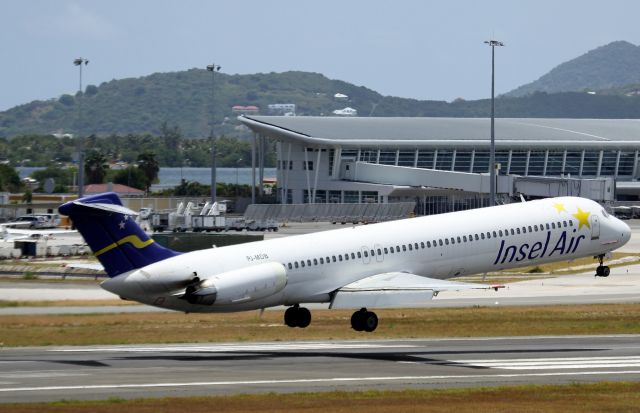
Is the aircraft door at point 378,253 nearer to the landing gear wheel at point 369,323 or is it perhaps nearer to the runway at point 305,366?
the landing gear wheel at point 369,323

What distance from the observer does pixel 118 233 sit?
41125 mm

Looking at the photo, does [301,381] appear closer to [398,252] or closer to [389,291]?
[389,291]

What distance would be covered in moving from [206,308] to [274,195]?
124m

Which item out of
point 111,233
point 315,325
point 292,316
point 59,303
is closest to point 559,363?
point 292,316

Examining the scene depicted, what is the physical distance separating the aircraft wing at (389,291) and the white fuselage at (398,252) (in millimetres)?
496

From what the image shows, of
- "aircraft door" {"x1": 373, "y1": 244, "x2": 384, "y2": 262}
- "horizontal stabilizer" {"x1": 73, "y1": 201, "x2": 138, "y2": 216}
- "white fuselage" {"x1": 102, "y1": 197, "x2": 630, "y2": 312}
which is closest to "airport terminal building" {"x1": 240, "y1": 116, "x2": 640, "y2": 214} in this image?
"white fuselage" {"x1": 102, "y1": 197, "x2": 630, "y2": 312}

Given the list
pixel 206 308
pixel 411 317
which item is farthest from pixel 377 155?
pixel 206 308

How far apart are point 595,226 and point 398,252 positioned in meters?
9.57

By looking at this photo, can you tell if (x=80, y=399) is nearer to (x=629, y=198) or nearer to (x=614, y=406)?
(x=614, y=406)

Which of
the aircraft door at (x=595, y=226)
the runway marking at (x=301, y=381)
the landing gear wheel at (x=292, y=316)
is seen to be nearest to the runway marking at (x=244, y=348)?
the landing gear wheel at (x=292, y=316)

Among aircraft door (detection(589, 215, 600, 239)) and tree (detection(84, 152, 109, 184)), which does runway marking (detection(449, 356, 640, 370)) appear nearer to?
aircraft door (detection(589, 215, 600, 239))

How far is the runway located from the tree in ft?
494

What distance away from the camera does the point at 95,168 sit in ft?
642

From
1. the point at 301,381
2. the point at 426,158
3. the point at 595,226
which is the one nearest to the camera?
the point at 301,381
